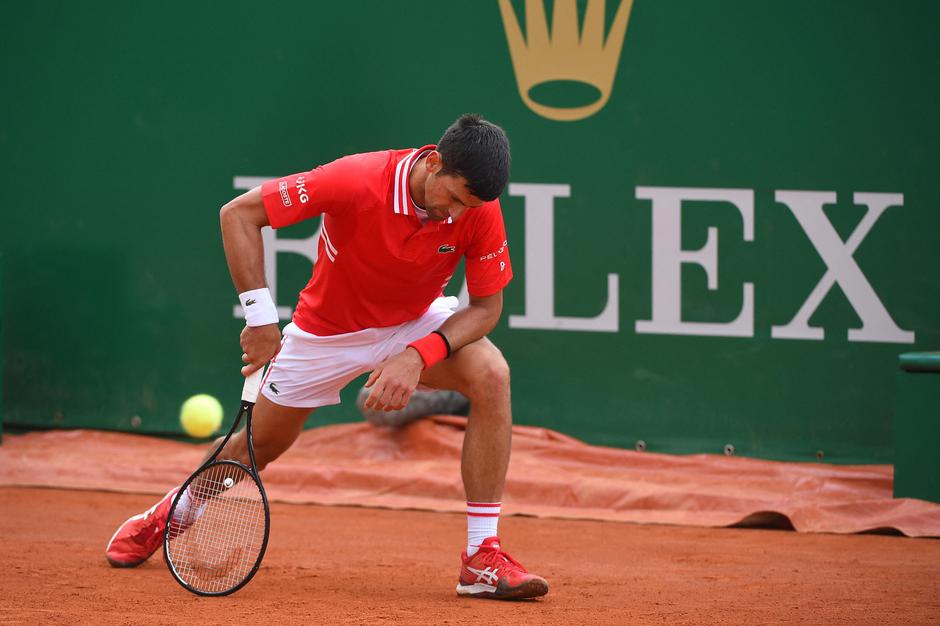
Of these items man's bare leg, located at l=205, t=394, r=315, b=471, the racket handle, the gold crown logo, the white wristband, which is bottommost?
man's bare leg, located at l=205, t=394, r=315, b=471

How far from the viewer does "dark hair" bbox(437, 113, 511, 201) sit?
10.1 ft

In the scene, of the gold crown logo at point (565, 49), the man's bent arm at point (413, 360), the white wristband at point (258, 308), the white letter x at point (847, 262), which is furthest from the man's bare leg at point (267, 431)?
the white letter x at point (847, 262)

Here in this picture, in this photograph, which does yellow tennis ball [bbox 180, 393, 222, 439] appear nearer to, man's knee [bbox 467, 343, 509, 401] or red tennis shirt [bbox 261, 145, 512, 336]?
red tennis shirt [bbox 261, 145, 512, 336]

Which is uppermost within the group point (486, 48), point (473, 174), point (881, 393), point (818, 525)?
point (486, 48)

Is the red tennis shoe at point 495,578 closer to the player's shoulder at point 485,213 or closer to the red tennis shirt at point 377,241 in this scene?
the red tennis shirt at point 377,241

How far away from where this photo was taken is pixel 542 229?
5.61m

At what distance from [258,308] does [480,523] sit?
32.4 inches

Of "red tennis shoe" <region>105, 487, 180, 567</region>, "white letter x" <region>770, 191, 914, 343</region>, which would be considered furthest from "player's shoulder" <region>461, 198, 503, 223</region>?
"white letter x" <region>770, 191, 914, 343</region>

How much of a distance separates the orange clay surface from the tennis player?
222mm

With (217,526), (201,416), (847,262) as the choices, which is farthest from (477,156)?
(201,416)

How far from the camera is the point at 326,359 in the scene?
356 centimetres

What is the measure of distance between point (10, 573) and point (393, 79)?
3.01 m

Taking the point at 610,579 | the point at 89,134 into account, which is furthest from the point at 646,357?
the point at 89,134

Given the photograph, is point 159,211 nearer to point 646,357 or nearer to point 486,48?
point 486,48
